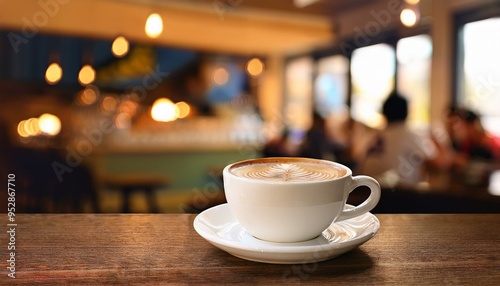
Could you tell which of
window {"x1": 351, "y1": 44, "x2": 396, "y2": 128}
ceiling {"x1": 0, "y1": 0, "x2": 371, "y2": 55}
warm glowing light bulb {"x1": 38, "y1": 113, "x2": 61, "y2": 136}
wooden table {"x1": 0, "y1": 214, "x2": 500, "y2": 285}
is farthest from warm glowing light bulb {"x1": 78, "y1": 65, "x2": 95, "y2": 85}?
wooden table {"x1": 0, "y1": 214, "x2": 500, "y2": 285}

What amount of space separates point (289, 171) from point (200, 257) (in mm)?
139

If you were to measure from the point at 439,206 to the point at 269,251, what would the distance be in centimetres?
206

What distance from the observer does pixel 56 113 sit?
6.07 m

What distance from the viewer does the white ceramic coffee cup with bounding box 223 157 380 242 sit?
1.77ft

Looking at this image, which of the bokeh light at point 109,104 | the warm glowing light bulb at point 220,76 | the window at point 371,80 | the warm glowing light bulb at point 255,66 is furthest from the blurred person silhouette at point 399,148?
the warm glowing light bulb at point 255,66

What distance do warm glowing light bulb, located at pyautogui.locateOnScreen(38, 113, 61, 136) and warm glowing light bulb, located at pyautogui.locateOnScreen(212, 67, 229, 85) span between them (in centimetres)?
222

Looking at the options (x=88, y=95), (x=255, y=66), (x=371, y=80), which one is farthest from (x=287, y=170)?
(x=255, y=66)

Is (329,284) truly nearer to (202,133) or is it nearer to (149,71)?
(202,133)

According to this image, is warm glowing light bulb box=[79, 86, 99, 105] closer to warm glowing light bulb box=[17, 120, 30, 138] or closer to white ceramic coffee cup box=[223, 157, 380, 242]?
warm glowing light bulb box=[17, 120, 30, 138]

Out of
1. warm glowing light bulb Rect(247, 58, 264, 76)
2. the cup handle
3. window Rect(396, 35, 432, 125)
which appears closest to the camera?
the cup handle

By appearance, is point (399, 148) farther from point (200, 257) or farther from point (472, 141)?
point (200, 257)

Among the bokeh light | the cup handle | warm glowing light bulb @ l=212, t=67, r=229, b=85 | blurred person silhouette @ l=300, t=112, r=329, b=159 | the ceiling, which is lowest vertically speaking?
blurred person silhouette @ l=300, t=112, r=329, b=159

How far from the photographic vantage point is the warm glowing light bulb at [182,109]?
6692 millimetres

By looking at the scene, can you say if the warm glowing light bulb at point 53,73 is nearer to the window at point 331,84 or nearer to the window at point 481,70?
the window at point 331,84
